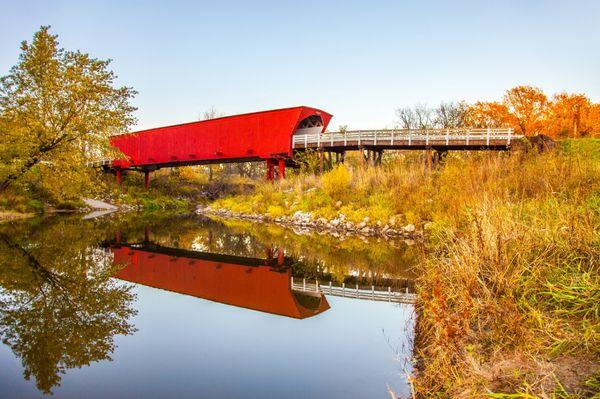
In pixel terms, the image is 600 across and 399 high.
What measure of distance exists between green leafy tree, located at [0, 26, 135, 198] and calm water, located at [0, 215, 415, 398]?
5.21 meters

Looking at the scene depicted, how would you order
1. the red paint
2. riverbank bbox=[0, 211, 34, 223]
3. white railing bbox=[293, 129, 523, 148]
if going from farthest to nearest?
the red paint < white railing bbox=[293, 129, 523, 148] < riverbank bbox=[0, 211, 34, 223]

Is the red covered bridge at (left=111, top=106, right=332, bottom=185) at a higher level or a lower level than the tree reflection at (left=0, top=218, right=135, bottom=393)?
higher

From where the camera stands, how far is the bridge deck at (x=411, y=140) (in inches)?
775

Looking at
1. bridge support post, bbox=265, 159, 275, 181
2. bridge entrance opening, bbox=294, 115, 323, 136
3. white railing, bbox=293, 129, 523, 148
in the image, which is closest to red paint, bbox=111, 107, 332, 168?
bridge entrance opening, bbox=294, 115, 323, 136

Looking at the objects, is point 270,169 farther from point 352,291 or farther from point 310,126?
point 352,291

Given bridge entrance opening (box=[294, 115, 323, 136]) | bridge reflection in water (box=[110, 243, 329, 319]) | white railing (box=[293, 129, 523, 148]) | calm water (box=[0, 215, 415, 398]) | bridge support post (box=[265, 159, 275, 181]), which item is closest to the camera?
calm water (box=[0, 215, 415, 398])

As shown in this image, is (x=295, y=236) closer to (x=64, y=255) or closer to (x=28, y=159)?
(x=64, y=255)

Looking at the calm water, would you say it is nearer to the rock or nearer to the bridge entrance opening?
the rock

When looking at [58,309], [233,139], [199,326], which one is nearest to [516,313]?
[199,326]

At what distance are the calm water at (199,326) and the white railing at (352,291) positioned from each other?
0.28ft

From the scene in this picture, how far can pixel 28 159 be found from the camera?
43.6 ft

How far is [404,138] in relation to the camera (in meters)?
21.0

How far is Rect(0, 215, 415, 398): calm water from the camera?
3.32 metres

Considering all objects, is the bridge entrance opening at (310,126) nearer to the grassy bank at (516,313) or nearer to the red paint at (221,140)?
the red paint at (221,140)
